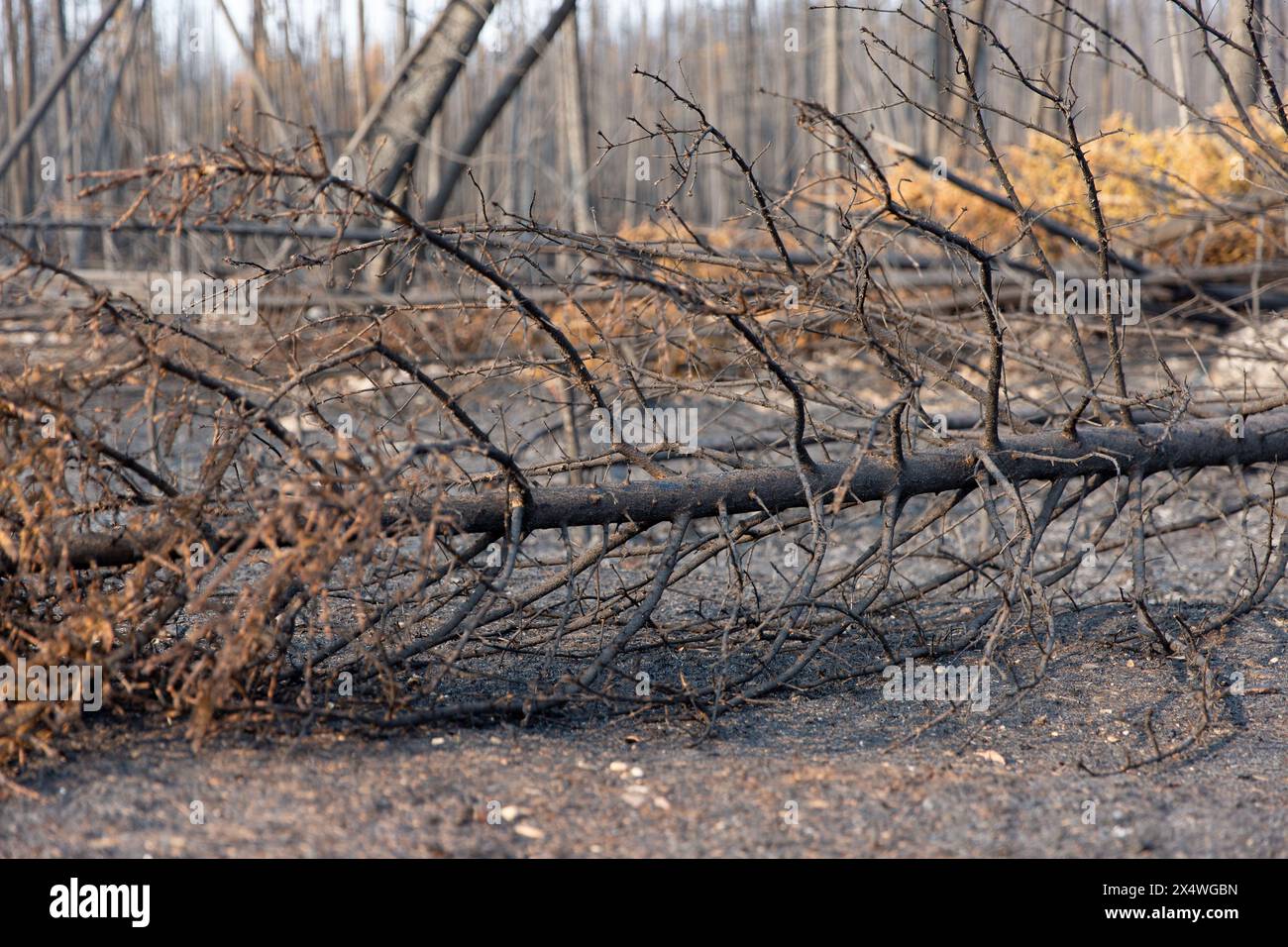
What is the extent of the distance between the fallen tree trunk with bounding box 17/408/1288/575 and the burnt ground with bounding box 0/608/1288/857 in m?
0.45

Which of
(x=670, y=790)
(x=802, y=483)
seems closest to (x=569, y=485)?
(x=802, y=483)

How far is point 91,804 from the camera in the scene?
7.90 feet

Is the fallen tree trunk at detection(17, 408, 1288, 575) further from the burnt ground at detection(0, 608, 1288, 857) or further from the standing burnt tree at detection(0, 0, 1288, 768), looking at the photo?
the burnt ground at detection(0, 608, 1288, 857)

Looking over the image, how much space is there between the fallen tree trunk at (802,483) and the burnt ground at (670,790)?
1.48ft

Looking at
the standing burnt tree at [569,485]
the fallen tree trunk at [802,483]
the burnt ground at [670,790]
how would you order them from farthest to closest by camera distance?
the fallen tree trunk at [802,483]
the standing burnt tree at [569,485]
the burnt ground at [670,790]

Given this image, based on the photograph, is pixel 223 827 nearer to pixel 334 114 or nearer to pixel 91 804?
pixel 91 804

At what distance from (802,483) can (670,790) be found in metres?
1.14

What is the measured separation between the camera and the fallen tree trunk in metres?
2.87

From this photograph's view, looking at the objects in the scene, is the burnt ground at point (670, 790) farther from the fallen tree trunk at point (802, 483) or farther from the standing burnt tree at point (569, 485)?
the fallen tree trunk at point (802, 483)

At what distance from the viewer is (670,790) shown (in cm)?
260

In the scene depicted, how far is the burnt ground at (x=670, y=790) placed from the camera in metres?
2.34

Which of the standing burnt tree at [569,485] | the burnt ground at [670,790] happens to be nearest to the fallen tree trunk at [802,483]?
the standing burnt tree at [569,485]

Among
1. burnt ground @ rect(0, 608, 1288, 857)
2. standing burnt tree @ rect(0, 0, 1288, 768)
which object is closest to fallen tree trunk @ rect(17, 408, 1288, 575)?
standing burnt tree @ rect(0, 0, 1288, 768)

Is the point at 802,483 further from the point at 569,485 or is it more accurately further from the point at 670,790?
the point at 670,790
